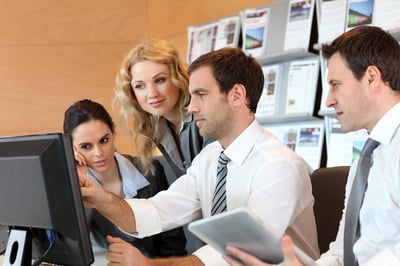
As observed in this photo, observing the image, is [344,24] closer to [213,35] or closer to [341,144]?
[341,144]

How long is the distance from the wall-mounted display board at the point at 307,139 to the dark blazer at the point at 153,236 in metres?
1.81

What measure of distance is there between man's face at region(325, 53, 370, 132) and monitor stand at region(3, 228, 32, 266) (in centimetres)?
82

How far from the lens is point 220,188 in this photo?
1.79 m

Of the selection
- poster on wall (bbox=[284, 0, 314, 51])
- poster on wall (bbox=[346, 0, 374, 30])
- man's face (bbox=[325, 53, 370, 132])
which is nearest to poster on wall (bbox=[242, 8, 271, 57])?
poster on wall (bbox=[284, 0, 314, 51])

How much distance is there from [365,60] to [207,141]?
34.8 inches

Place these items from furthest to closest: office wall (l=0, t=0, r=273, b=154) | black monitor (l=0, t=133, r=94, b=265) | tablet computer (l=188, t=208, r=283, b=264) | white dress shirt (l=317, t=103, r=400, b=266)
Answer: office wall (l=0, t=0, r=273, b=154)
white dress shirt (l=317, t=103, r=400, b=266)
black monitor (l=0, t=133, r=94, b=265)
tablet computer (l=188, t=208, r=283, b=264)

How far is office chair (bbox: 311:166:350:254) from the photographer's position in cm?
179

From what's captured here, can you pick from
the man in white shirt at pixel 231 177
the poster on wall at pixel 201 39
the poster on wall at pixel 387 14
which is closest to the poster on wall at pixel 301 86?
the poster on wall at pixel 387 14

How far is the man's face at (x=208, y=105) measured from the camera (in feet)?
5.88

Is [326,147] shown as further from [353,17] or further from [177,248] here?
[177,248]

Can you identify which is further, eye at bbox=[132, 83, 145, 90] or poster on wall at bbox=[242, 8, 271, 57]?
poster on wall at bbox=[242, 8, 271, 57]

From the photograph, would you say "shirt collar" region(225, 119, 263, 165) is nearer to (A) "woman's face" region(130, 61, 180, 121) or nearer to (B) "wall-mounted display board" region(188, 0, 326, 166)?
(A) "woman's face" region(130, 61, 180, 121)

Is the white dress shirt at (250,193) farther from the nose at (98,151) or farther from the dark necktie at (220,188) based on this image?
the nose at (98,151)

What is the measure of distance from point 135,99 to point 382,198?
1.34 meters
